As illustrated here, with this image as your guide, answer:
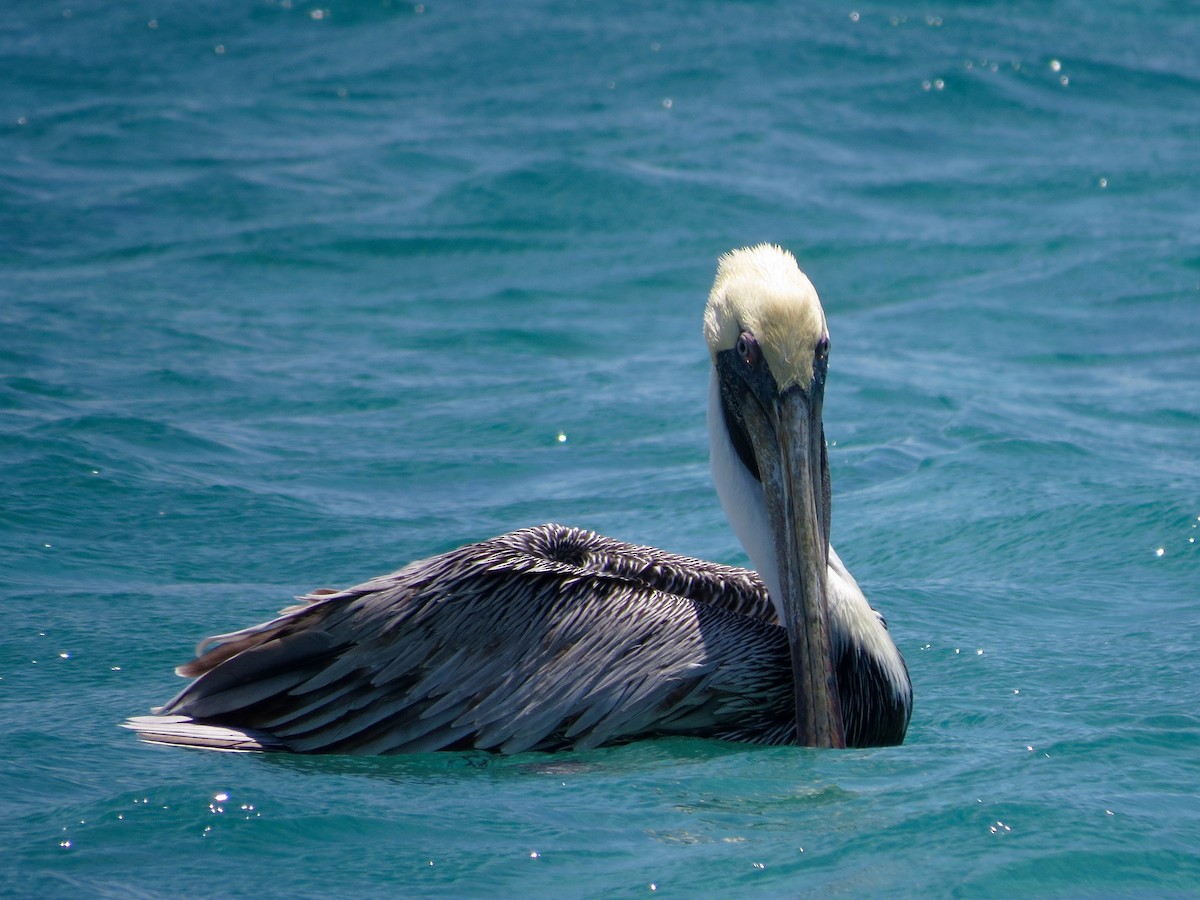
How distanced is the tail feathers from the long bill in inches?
59.6

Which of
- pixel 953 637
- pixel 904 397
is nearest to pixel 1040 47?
pixel 904 397

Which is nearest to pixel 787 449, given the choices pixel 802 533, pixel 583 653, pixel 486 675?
pixel 802 533

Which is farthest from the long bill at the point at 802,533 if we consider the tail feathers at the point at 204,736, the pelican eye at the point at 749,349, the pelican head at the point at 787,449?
the tail feathers at the point at 204,736

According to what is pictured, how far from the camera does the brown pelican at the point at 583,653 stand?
14.8 ft

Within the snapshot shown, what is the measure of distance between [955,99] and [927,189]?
7.90 feet

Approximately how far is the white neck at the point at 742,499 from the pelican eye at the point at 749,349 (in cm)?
19

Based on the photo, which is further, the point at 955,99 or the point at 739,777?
the point at 955,99

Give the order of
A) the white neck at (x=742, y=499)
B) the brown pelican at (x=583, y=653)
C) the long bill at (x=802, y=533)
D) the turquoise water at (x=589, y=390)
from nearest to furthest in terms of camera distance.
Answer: the turquoise water at (x=589, y=390) < the long bill at (x=802, y=533) < the brown pelican at (x=583, y=653) < the white neck at (x=742, y=499)

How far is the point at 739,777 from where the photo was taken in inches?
166

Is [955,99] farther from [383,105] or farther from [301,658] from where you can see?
[301,658]

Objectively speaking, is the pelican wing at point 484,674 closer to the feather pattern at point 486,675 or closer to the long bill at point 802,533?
the feather pattern at point 486,675

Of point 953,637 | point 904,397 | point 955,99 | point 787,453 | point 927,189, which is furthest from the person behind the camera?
point 955,99

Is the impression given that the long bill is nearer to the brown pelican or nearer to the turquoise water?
the brown pelican

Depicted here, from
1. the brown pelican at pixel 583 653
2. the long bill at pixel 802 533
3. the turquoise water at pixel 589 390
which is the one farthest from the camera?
the brown pelican at pixel 583 653
